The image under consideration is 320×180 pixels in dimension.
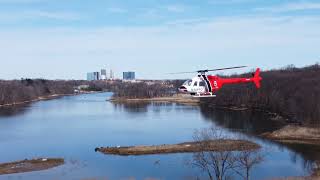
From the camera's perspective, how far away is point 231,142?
173 ft

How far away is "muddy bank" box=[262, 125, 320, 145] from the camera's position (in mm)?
57844

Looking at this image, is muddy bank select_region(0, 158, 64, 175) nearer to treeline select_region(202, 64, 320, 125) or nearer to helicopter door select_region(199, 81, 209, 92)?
helicopter door select_region(199, 81, 209, 92)

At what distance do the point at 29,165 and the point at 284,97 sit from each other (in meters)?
54.8

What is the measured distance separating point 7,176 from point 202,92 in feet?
65.2

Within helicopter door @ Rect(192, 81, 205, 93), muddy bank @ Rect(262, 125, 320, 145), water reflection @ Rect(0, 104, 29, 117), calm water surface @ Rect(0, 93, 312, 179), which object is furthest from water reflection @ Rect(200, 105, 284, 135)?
water reflection @ Rect(0, 104, 29, 117)

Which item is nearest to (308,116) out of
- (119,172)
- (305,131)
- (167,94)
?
(305,131)

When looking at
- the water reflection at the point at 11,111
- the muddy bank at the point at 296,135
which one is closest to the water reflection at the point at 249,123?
the muddy bank at the point at 296,135

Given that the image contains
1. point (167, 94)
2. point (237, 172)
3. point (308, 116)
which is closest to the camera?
point (237, 172)

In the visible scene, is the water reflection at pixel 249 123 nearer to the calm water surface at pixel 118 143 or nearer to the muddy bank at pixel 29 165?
the calm water surface at pixel 118 143

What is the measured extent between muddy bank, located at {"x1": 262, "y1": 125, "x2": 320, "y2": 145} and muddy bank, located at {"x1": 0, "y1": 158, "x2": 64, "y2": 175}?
26977 mm

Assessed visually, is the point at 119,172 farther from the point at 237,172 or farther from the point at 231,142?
the point at 231,142

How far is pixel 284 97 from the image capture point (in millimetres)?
87625

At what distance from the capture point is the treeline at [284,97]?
233 ft

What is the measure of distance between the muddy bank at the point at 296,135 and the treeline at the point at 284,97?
15.3 feet
